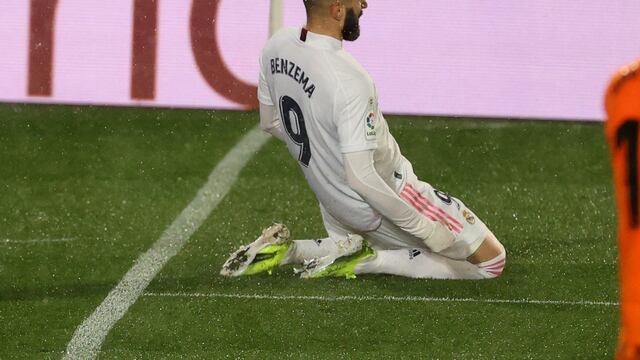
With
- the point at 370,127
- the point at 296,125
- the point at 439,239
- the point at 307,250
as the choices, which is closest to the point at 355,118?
the point at 370,127

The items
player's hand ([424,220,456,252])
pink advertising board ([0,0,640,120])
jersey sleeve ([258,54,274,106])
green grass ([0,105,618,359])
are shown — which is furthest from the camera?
pink advertising board ([0,0,640,120])

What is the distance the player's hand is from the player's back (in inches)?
10.5

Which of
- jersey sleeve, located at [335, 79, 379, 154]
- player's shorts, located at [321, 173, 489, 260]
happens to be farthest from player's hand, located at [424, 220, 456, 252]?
jersey sleeve, located at [335, 79, 379, 154]

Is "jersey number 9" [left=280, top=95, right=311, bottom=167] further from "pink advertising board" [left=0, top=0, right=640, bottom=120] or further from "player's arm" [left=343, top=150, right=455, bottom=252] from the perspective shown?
"pink advertising board" [left=0, top=0, right=640, bottom=120]

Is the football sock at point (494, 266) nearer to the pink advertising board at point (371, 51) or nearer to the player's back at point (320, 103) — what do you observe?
the player's back at point (320, 103)

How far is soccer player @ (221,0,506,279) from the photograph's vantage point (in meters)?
5.30

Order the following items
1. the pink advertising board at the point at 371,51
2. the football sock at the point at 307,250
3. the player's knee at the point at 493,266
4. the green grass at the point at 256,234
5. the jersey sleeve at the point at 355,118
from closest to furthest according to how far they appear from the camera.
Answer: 1. the green grass at the point at 256,234
2. the jersey sleeve at the point at 355,118
3. the player's knee at the point at 493,266
4. the football sock at the point at 307,250
5. the pink advertising board at the point at 371,51

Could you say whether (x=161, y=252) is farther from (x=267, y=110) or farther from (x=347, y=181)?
(x=347, y=181)

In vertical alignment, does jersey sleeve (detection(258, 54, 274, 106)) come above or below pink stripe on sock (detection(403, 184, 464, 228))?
above

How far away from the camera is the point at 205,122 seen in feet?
28.1

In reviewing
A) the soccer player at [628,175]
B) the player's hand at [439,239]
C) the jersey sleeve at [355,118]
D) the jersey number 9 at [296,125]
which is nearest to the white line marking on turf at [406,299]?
the player's hand at [439,239]

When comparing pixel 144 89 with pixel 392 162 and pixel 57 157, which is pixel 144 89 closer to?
pixel 57 157

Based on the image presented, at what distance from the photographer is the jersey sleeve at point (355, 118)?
5.23m

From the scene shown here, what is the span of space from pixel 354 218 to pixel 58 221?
1849mm
